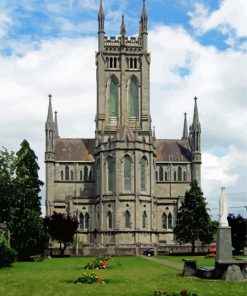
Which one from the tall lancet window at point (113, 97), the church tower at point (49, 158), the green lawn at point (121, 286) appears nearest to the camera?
the green lawn at point (121, 286)

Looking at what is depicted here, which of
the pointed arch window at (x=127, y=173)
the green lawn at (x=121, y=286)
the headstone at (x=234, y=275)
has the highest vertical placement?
the pointed arch window at (x=127, y=173)

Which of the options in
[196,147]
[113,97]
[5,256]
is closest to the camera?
[5,256]

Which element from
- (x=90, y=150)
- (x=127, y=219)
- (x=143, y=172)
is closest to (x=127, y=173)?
(x=143, y=172)

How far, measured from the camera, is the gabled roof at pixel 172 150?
415 feet

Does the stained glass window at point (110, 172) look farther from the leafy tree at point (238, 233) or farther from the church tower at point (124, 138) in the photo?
the leafy tree at point (238, 233)

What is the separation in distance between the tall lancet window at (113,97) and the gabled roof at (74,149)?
29.1 feet

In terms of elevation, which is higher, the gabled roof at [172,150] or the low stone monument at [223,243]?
the gabled roof at [172,150]

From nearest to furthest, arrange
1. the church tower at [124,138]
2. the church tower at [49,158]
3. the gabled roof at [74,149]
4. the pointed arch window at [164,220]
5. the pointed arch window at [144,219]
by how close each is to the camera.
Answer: the church tower at [124,138]
the pointed arch window at [144,219]
the pointed arch window at [164,220]
the church tower at [49,158]
the gabled roof at [74,149]

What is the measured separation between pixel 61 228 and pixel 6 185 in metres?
24.1

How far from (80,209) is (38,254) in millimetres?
38697

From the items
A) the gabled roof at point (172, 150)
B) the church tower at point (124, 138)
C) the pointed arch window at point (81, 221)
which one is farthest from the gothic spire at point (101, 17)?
the pointed arch window at point (81, 221)

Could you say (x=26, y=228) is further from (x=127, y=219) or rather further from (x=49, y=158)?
(x=49, y=158)

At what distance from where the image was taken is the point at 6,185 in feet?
203

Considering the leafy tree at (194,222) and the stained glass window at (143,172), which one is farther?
the stained glass window at (143,172)
